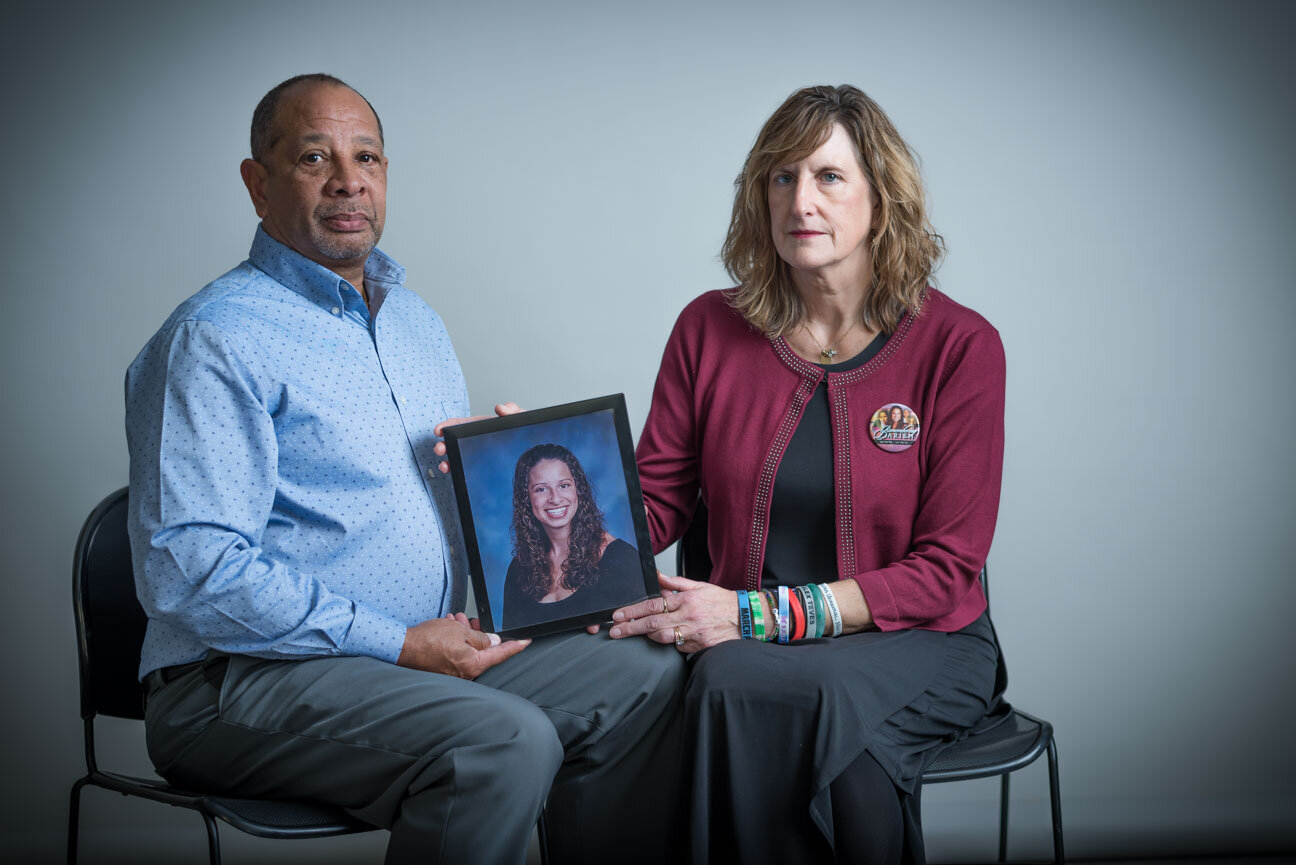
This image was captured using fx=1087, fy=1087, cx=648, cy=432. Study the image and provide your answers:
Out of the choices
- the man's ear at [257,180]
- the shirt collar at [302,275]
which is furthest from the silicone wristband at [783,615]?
the man's ear at [257,180]

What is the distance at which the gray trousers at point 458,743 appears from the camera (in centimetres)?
187

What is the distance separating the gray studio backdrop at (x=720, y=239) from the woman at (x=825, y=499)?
763 millimetres

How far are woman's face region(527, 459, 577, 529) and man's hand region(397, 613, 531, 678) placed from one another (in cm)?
26

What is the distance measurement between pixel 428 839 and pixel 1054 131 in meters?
2.60

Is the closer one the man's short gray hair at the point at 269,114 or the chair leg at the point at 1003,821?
the man's short gray hair at the point at 269,114

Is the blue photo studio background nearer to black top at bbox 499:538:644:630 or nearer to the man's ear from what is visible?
black top at bbox 499:538:644:630

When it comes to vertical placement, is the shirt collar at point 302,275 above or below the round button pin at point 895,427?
above

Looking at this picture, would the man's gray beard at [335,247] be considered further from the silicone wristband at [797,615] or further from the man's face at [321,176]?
the silicone wristband at [797,615]

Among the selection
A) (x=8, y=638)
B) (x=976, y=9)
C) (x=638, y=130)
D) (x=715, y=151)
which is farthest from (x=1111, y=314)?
(x=8, y=638)

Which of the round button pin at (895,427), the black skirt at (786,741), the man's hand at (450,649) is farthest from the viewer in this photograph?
the round button pin at (895,427)

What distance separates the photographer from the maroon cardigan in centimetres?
224

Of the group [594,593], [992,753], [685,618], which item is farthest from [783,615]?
[992,753]

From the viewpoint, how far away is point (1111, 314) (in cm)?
323

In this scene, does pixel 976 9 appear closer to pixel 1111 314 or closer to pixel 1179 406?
pixel 1111 314
